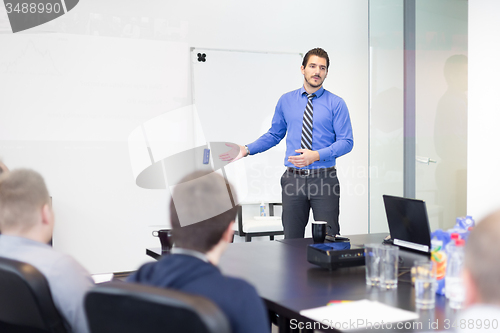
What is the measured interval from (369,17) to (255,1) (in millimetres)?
1292

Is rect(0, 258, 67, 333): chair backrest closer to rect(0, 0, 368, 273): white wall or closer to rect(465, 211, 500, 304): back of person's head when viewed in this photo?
rect(465, 211, 500, 304): back of person's head

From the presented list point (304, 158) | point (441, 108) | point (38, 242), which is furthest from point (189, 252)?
point (441, 108)

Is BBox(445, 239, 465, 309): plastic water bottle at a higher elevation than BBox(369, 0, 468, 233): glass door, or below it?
below

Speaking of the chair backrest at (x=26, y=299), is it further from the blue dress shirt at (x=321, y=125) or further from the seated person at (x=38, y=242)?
the blue dress shirt at (x=321, y=125)

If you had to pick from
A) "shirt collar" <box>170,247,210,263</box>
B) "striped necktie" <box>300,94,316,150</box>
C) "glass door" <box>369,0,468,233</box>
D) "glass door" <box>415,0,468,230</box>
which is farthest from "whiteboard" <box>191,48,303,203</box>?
"shirt collar" <box>170,247,210,263</box>

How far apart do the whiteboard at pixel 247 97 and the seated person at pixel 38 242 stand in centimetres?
334

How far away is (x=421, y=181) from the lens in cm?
453

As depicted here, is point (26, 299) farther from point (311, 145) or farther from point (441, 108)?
point (441, 108)

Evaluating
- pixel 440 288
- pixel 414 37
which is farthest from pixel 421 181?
pixel 440 288

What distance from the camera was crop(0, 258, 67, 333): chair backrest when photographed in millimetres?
1239

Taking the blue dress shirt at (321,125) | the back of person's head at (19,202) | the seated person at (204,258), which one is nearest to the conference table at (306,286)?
the seated person at (204,258)

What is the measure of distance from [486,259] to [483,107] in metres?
3.38

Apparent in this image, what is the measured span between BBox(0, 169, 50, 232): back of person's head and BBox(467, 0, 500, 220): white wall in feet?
10.5

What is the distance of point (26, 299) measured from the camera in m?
1.28
